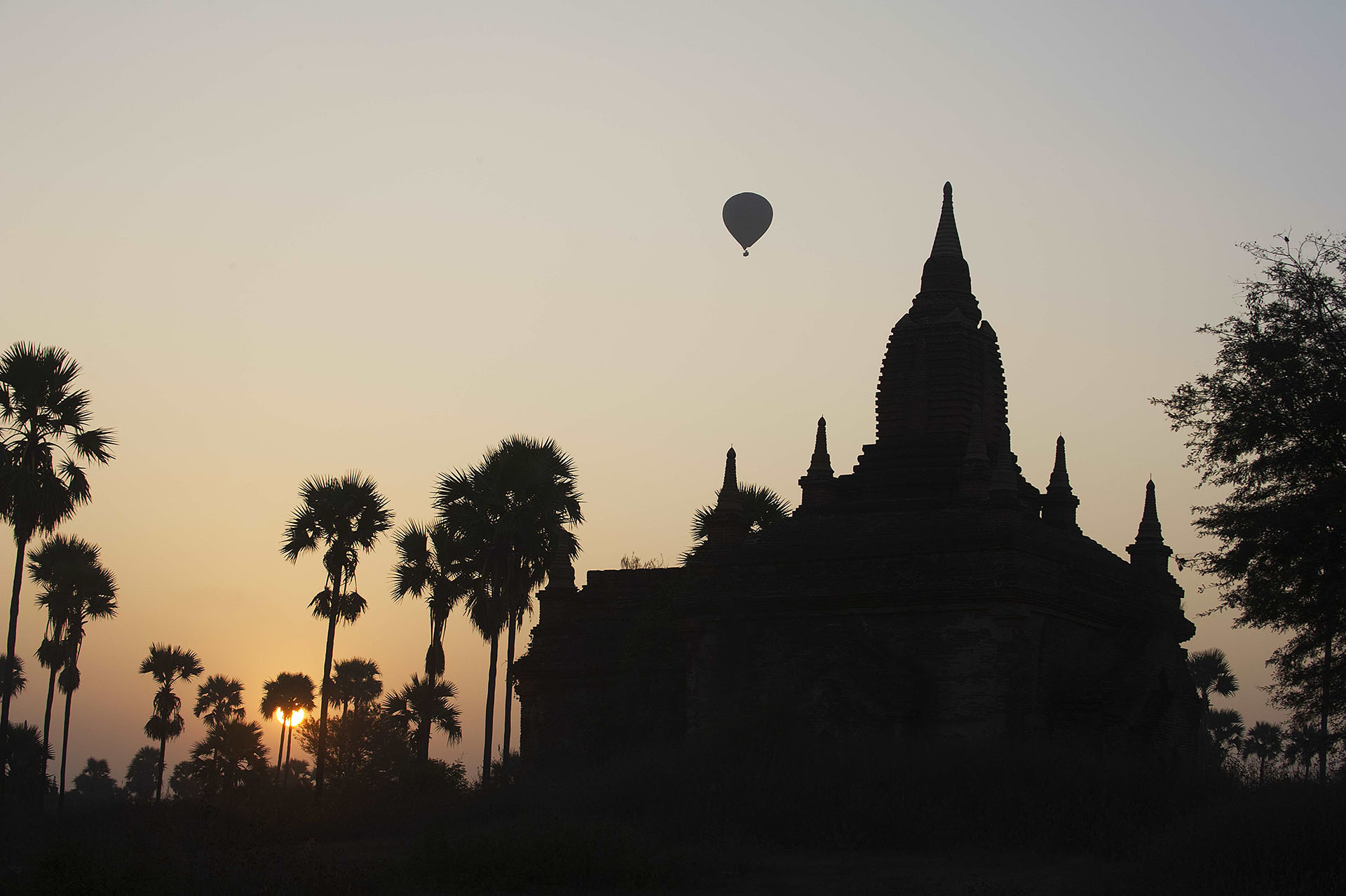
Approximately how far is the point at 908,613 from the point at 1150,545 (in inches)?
321

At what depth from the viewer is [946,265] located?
37062mm

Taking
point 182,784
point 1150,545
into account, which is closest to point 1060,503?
point 1150,545

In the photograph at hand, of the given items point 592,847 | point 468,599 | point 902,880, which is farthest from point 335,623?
point 902,880

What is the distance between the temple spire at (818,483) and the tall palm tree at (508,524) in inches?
278

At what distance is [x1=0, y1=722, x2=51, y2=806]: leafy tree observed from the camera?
131 ft

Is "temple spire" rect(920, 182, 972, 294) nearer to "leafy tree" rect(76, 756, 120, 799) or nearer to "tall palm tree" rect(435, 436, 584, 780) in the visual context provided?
"tall palm tree" rect(435, 436, 584, 780)

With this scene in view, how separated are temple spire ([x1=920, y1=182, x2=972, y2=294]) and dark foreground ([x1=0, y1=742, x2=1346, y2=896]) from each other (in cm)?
1345

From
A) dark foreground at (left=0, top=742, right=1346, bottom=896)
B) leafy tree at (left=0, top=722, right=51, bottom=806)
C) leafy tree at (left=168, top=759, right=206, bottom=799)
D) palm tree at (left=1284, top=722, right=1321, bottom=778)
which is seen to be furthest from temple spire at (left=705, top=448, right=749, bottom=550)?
leafy tree at (left=168, top=759, right=206, bottom=799)

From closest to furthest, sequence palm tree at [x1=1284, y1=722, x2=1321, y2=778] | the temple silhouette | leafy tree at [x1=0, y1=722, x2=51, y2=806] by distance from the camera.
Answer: palm tree at [x1=1284, y1=722, x2=1321, y2=778] → the temple silhouette → leafy tree at [x1=0, y1=722, x2=51, y2=806]

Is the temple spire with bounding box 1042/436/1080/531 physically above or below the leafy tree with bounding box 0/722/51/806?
above

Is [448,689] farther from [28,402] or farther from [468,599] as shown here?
[28,402]

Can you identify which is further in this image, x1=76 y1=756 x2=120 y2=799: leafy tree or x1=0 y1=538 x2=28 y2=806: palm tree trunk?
x1=76 y1=756 x2=120 y2=799: leafy tree

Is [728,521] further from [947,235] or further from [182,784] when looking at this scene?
[182,784]

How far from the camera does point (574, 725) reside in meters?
35.3
